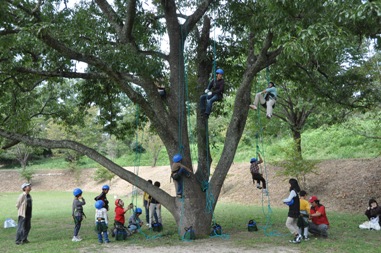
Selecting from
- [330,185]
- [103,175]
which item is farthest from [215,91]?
[103,175]

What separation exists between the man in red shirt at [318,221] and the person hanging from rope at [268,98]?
99.1 inches

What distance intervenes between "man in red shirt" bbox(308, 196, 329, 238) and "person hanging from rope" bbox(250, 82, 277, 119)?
252cm

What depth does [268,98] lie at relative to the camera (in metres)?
9.34

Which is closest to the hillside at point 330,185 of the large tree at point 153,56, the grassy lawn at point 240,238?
the grassy lawn at point 240,238

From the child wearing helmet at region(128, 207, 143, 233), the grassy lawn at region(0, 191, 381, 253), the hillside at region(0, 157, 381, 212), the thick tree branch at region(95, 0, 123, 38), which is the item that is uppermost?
the thick tree branch at region(95, 0, 123, 38)

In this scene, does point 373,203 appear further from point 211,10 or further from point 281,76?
point 211,10

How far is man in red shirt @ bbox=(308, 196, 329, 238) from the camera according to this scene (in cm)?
851

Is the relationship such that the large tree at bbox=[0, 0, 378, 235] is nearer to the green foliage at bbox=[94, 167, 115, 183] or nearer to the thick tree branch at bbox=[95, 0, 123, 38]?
the thick tree branch at bbox=[95, 0, 123, 38]

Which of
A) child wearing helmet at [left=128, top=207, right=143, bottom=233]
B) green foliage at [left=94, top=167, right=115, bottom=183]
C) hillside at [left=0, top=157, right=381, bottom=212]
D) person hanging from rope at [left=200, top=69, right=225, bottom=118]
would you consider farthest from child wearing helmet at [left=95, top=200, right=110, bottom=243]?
green foliage at [left=94, top=167, right=115, bottom=183]

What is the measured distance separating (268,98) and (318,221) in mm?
3270

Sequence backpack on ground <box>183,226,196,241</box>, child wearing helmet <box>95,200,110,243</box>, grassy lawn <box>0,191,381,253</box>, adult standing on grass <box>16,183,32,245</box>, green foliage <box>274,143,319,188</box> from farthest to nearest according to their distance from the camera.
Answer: green foliage <box>274,143,319,188</box>
adult standing on grass <box>16,183,32,245</box>
backpack on ground <box>183,226,196,241</box>
child wearing helmet <box>95,200,110,243</box>
grassy lawn <box>0,191,381,253</box>

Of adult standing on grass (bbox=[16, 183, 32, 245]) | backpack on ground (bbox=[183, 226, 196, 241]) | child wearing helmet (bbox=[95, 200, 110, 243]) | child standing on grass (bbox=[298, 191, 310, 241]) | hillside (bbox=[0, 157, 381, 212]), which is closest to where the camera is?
child standing on grass (bbox=[298, 191, 310, 241])

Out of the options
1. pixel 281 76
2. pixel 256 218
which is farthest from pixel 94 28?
pixel 256 218

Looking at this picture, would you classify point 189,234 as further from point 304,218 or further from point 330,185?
point 330,185
